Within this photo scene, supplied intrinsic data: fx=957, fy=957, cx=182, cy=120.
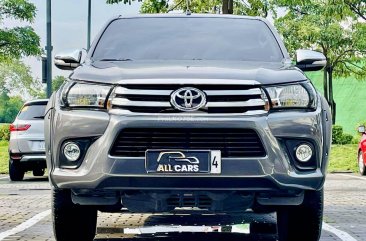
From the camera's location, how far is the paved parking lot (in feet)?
28.4

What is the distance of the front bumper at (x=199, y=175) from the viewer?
21.2 ft

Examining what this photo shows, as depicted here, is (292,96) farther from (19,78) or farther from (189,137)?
(19,78)

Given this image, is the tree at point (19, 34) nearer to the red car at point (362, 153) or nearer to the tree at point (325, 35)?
the tree at point (325, 35)

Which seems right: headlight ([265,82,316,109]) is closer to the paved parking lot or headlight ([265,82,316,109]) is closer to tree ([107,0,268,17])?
the paved parking lot

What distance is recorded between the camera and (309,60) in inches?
306

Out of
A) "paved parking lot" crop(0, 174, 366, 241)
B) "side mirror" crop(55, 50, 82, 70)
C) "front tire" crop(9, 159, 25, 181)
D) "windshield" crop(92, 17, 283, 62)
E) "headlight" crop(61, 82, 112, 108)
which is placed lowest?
"front tire" crop(9, 159, 25, 181)

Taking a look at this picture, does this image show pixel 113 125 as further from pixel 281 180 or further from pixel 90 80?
pixel 281 180

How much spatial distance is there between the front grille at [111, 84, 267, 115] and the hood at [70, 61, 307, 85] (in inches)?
2.4

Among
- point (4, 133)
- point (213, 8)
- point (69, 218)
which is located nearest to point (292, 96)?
point (69, 218)

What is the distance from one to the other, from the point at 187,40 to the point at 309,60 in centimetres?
102

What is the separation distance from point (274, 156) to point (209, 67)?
89 centimetres

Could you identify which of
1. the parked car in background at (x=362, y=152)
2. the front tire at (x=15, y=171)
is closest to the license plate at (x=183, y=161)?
the front tire at (x=15, y=171)

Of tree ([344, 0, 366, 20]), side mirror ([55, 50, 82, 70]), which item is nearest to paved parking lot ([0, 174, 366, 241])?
side mirror ([55, 50, 82, 70])

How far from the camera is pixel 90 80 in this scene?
6.80 meters
